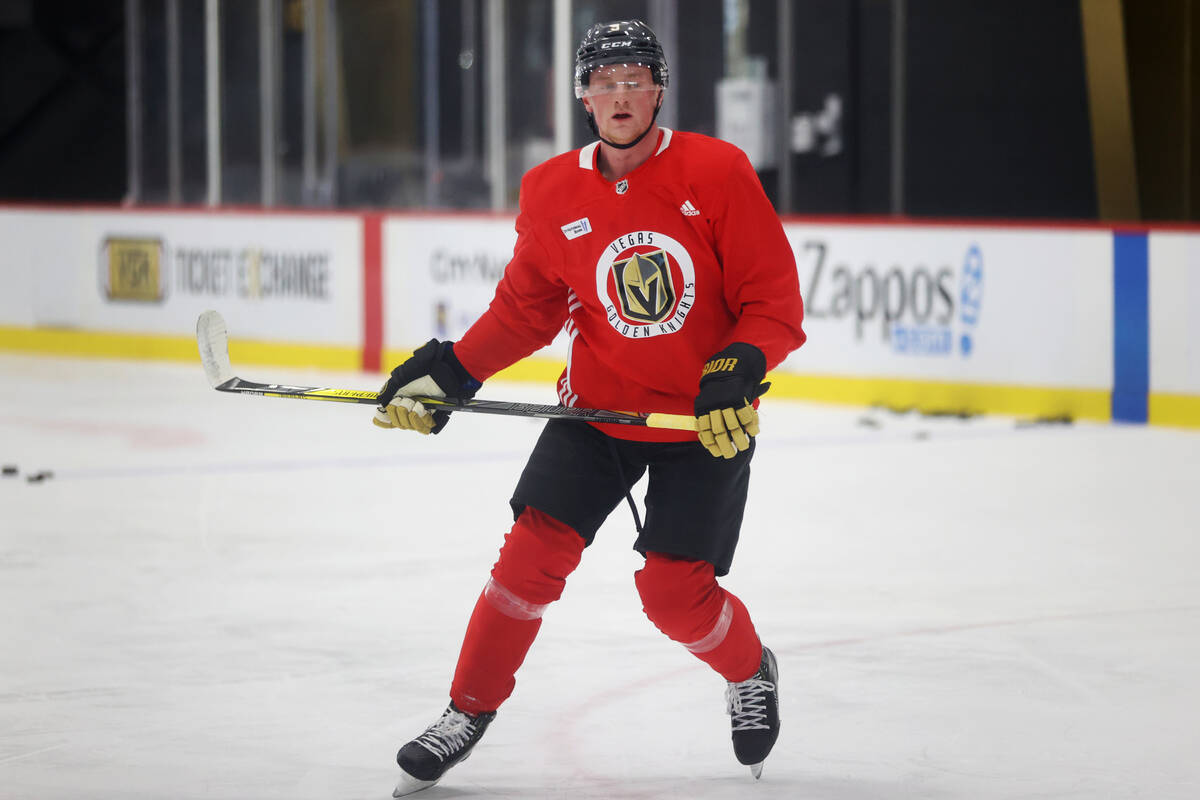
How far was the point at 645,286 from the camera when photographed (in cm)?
295

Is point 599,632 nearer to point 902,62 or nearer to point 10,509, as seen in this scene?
point 10,509

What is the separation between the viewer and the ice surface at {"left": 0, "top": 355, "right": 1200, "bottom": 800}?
3086mm

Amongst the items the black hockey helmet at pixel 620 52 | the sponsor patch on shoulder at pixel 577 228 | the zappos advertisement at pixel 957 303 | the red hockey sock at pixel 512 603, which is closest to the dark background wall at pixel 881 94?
the zappos advertisement at pixel 957 303

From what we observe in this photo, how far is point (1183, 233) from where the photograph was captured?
26.1ft

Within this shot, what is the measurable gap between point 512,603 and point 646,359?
0.44 metres

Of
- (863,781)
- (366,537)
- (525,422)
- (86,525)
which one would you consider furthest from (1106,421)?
(863,781)

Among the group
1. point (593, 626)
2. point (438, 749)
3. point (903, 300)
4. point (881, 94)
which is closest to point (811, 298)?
point (903, 300)

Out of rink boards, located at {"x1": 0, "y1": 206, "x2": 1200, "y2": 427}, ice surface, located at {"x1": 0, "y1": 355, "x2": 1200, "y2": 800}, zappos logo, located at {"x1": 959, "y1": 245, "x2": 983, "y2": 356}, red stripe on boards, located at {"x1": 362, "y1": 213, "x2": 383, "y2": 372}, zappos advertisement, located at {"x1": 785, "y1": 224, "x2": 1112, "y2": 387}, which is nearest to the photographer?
ice surface, located at {"x1": 0, "y1": 355, "x2": 1200, "y2": 800}

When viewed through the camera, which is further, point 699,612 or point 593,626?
point 593,626

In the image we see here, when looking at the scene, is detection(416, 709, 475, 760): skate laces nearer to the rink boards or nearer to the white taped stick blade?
the white taped stick blade

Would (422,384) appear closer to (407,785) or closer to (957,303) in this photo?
(407,785)

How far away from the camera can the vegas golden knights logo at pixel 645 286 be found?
294cm

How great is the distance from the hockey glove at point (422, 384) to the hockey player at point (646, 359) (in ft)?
0.63

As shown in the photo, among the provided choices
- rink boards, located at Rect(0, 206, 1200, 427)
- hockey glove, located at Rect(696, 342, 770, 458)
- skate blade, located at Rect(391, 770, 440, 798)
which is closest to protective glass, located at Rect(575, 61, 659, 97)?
hockey glove, located at Rect(696, 342, 770, 458)
